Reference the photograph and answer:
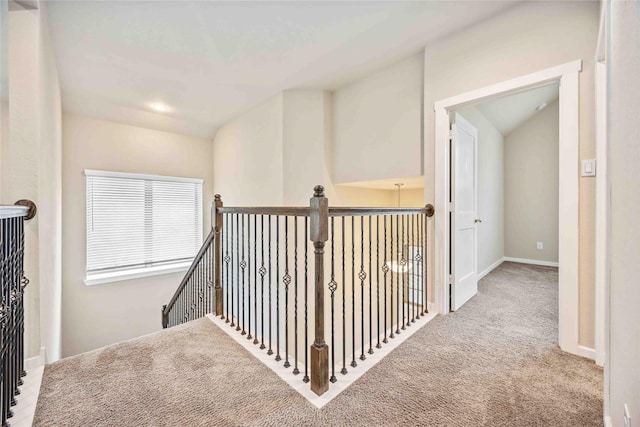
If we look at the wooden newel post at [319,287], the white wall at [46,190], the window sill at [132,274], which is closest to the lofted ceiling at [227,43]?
the white wall at [46,190]

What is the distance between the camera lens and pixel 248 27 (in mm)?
2385

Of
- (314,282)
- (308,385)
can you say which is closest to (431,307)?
(314,282)

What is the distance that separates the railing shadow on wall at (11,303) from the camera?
1212mm

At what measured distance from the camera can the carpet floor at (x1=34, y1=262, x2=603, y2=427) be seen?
1.26 meters

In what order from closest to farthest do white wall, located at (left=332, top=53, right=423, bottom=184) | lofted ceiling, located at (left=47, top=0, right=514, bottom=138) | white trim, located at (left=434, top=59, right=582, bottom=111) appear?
white trim, located at (left=434, top=59, right=582, bottom=111), lofted ceiling, located at (left=47, top=0, right=514, bottom=138), white wall, located at (left=332, top=53, right=423, bottom=184)

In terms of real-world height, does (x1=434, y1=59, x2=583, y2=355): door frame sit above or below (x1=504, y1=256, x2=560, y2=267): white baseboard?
above

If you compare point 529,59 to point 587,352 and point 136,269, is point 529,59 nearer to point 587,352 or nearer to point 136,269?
point 587,352

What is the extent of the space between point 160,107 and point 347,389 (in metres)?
4.35

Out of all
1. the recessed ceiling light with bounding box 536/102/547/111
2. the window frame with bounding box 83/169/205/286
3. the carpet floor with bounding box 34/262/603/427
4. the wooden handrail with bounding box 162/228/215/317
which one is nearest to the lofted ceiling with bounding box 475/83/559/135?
the recessed ceiling light with bounding box 536/102/547/111

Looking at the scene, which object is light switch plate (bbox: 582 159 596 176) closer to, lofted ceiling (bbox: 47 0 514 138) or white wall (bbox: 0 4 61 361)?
lofted ceiling (bbox: 47 0 514 138)

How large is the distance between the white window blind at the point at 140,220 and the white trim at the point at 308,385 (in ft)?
9.94

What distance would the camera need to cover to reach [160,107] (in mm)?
4012

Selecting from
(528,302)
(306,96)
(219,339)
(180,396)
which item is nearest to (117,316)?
(219,339)

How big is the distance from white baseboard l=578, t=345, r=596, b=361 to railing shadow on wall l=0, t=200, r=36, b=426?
314 centimetres
